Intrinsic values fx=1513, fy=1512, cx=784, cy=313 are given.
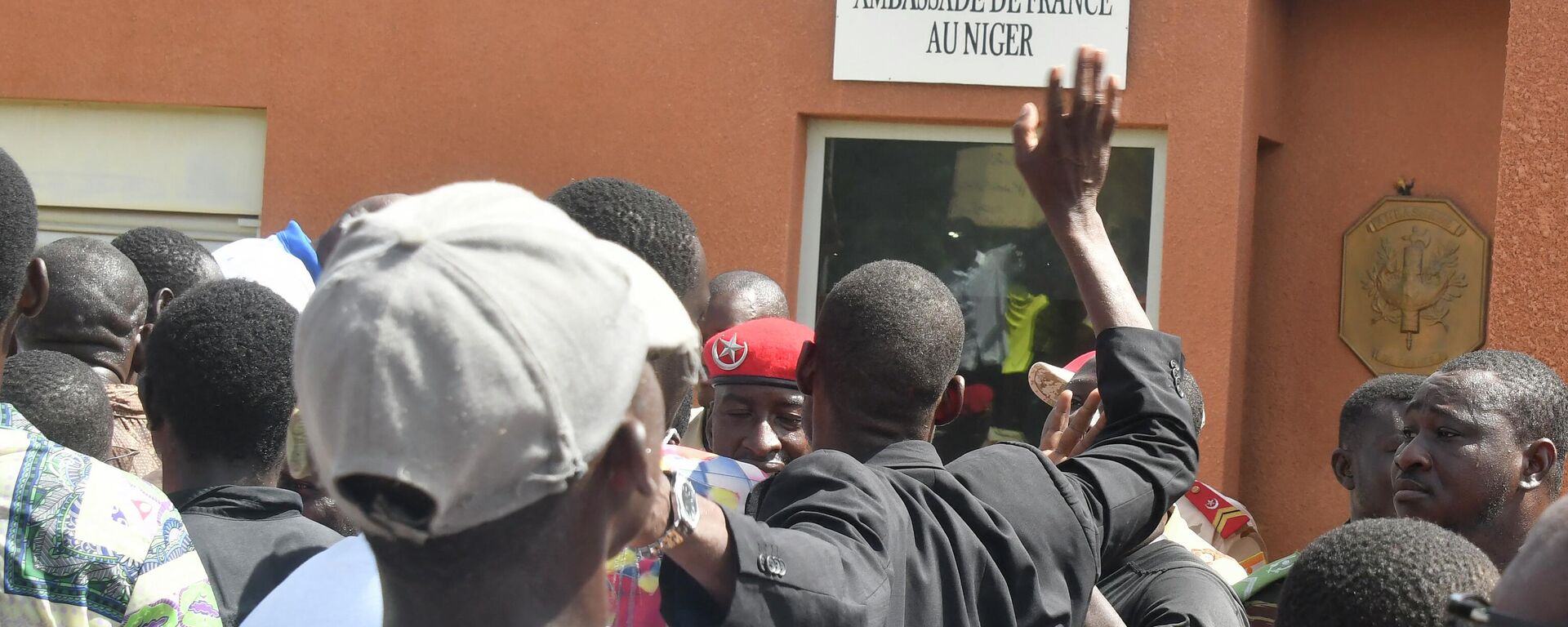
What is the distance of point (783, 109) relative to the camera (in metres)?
6.70

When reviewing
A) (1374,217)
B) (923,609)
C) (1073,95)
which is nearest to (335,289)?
(923,609)

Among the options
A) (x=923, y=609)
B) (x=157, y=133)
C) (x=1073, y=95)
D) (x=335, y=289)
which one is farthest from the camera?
(x=157, y=133)

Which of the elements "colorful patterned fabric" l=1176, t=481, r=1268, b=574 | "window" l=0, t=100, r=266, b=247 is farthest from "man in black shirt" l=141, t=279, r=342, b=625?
"window" l=0, t=100, r=266, b=247

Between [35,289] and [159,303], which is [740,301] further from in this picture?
[35,289]

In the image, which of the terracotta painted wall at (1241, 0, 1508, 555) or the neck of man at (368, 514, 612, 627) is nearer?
the neck of man at (368, 514, 612, 627)

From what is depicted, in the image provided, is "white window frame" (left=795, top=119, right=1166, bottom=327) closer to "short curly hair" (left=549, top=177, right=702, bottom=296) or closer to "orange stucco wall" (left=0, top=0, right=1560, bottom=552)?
"orange stucco wall" (left=0, top=0, right=1560, bottom=552)

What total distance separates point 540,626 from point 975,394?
5452 millimetres

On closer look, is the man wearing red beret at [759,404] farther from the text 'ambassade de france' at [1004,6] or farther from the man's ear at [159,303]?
the text 'ambassade de france' at [1004,6]

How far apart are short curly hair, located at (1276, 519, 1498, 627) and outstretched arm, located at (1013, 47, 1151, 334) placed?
494 mm

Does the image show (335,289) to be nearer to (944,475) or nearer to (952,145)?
(944,475)

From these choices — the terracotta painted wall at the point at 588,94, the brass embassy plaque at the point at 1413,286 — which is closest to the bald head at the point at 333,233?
the terracotta painted wall at the point at 588,94

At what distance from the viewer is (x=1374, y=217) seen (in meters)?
6.68

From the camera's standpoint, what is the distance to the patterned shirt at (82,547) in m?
1.86

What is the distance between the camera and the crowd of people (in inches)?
48.7
